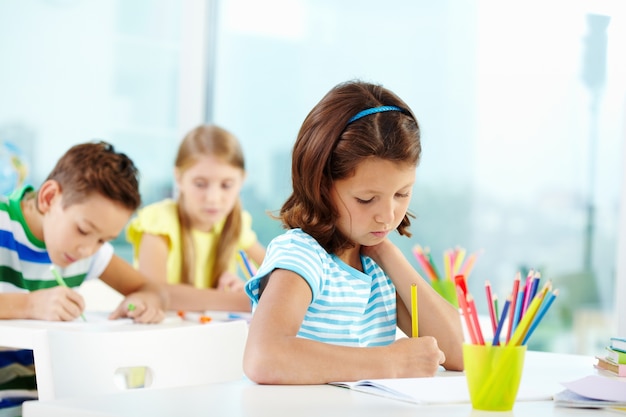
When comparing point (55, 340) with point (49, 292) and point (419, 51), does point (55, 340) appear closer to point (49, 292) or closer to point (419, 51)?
point (49, 292)

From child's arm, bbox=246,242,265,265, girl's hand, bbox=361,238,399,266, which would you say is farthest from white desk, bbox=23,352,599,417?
child's arm, bbox=246,242,265,265

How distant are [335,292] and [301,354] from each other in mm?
247

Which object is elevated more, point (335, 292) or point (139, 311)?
point (335, 292)

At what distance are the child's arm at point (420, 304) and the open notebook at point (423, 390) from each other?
0.96ft

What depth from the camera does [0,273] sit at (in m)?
2.03

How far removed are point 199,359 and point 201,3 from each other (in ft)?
8.83

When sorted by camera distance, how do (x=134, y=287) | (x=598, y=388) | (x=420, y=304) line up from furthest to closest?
(x=134, y=287), (x=420, y=304), (x=598, y=388)

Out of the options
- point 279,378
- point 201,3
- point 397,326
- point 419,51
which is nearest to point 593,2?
point 419,51

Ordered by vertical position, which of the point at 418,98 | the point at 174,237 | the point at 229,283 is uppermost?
the point at 418,98

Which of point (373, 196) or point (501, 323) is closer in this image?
point (501, 323)

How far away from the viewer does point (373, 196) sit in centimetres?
123

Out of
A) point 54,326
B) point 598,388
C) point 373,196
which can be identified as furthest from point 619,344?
point 54,326

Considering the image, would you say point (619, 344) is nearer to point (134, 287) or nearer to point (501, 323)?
point (501, 323)

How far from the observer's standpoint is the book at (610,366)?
47.0 inches
